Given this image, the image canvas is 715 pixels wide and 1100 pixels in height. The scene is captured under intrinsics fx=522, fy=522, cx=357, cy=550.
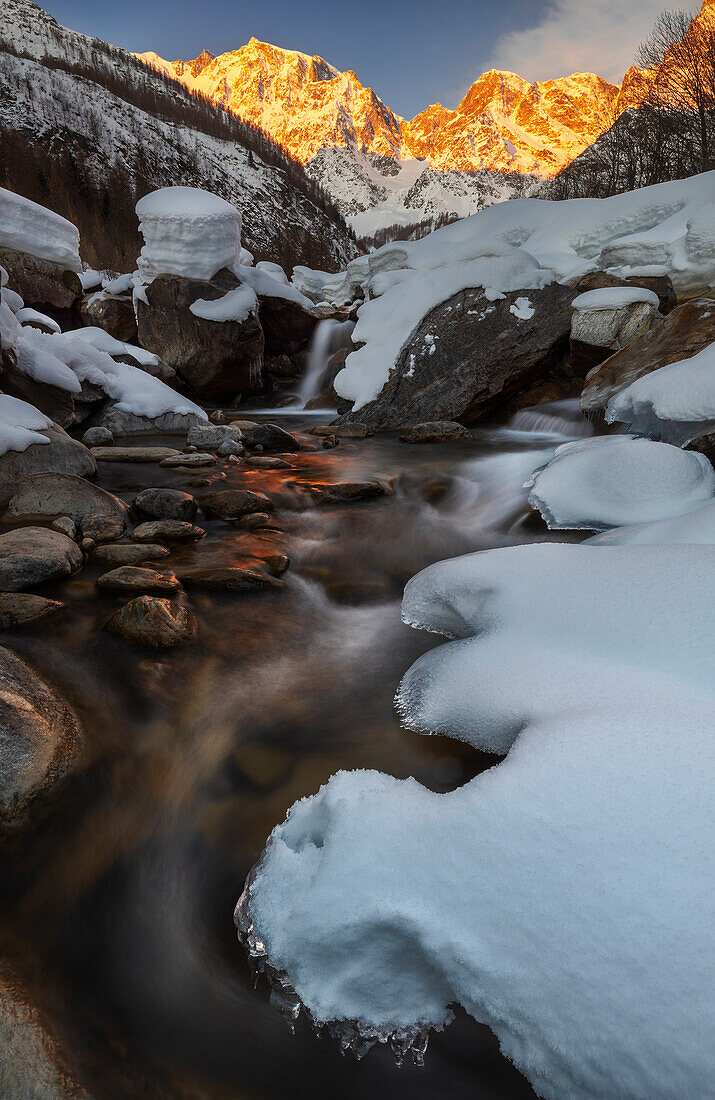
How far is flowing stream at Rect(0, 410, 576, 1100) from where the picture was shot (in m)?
0.97

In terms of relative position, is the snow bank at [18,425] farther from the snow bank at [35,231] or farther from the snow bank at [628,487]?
the snow bank at [35,231]

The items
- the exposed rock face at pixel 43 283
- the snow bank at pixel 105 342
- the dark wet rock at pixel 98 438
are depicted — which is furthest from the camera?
the exposed rock face at pixel 43 283

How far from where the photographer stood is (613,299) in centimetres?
563

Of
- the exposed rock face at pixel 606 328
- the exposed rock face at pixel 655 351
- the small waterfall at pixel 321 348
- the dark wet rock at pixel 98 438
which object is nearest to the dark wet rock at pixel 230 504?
the dark wet rock at pixel 98 438

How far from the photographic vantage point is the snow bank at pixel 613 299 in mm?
5508

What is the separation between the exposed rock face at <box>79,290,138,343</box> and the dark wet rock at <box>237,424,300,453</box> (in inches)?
255

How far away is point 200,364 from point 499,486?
6442 mm

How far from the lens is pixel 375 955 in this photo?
3.24 ft

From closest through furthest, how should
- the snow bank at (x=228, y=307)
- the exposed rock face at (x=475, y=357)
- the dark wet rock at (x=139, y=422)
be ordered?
the exposed rock face at (x=475, y=357), the dark wet rock at (x=139, y=422), the snow bank at (x=228, y=307)

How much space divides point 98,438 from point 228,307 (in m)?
4.07

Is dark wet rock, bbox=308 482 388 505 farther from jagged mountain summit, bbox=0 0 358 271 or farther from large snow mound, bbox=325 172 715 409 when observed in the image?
jagged mountain summit, bbox=0 0 358 271

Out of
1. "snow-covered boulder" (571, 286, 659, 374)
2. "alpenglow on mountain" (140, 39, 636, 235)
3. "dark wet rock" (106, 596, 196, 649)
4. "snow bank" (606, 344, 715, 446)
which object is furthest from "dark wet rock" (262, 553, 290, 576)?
"alpenglow on mountain" (140, 39, 636, 235)

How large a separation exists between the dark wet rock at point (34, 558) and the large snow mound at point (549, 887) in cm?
191

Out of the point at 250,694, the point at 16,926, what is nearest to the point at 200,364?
the point at 250,694
